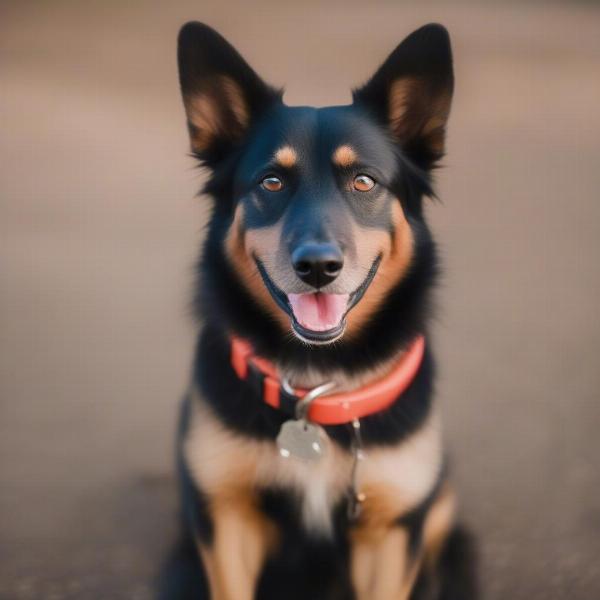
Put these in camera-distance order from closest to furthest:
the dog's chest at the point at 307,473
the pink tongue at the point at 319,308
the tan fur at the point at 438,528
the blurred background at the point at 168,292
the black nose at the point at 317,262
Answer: the black nose at the point at 317,262 → the pink tongue at the point at 319,308 → the dog's chest at the point at 307,473 → the tan fur at the point at 438,528 → the blurred background at the point at 168,292

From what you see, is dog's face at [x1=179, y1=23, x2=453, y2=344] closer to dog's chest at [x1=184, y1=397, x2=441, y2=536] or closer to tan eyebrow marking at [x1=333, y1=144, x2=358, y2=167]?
tan eyebrow marking at [x1=333, y1=144, x2=358, y2=167]

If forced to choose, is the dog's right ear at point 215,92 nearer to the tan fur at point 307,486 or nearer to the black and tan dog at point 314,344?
the black and tan dog at point 314,344

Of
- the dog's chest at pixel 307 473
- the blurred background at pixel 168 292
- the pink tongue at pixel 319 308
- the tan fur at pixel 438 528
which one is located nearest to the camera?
the pink tongue at pixel 319 308

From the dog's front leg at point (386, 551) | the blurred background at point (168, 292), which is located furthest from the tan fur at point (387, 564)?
the blurred background at point (168, 292)

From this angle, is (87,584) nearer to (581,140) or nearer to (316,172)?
(316,172)

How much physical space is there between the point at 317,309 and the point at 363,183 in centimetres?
40

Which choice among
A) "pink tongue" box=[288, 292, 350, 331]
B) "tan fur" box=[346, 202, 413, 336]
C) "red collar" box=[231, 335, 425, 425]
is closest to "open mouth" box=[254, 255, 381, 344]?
"pink tongue" box=[288, 292, 350, 331]

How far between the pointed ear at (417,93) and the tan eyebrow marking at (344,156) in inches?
8.0

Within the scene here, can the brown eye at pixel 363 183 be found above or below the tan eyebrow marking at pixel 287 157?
below

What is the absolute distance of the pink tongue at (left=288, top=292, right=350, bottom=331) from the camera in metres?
2.09

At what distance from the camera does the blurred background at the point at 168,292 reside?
2.97m

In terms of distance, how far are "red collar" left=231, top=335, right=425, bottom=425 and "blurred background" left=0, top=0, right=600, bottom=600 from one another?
26 cm

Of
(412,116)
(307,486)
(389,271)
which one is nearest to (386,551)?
(307,486)

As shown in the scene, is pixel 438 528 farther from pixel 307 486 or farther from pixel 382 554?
pixel 307 486
